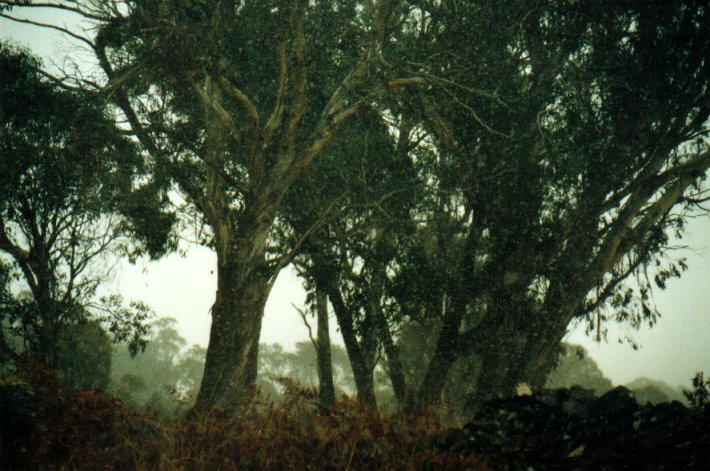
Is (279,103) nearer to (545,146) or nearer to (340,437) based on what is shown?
(545,146)

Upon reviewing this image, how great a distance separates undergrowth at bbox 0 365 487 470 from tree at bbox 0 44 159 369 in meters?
4.04

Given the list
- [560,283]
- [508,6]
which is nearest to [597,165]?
[560,283]

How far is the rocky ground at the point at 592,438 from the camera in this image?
338cm

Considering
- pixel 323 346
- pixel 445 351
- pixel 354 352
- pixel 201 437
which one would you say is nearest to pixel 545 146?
pixel 445 351

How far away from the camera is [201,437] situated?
3633 mm

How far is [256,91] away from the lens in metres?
10.4

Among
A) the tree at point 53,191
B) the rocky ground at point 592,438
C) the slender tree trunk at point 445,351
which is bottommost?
the rocky ground at point 592,438

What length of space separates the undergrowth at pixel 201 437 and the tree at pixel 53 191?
404 centimetres

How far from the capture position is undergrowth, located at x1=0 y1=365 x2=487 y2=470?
324 cm

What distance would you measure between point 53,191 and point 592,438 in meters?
13.4

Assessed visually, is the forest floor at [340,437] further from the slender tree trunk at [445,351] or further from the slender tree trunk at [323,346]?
the slender tree trunk at [323,346]

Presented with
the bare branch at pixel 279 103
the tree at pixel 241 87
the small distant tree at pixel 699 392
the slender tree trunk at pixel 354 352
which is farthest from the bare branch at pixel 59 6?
the small distant tree at pixel 699 392

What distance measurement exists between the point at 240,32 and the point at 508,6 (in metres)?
5.13

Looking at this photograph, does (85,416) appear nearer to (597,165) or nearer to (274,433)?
(274,433)
